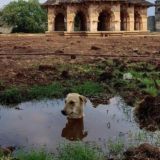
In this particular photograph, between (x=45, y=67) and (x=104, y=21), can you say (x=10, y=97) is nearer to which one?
(x=45, y=67)

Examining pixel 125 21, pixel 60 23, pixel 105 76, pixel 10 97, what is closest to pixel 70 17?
pixel 60 23

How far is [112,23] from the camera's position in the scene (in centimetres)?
4853

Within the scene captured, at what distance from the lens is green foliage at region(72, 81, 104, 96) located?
13.1 metres

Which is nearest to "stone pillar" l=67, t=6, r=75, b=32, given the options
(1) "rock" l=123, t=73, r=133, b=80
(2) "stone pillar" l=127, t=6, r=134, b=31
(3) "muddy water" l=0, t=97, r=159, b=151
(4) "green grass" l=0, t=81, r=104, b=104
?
(2) "stone pillar" l=127, t=6, r=134, b=31

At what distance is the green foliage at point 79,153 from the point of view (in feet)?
24.8

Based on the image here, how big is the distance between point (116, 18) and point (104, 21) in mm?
3340

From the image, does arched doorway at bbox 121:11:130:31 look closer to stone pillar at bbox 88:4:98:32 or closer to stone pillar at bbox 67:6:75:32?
stone pillar at bbox 88:4:98:32

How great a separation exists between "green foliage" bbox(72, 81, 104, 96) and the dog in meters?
2.49

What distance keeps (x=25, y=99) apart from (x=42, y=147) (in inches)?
165

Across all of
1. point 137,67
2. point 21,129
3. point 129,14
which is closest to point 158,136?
point 21,129

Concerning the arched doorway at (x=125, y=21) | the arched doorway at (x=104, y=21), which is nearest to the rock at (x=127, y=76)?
the arched doorway at (x=104, y=21)

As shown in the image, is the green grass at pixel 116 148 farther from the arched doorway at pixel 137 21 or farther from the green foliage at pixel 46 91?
the arched doorway at pixel 137 21

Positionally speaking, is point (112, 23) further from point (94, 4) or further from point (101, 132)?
point (101, 132)

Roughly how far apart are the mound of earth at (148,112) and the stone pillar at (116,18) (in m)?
37.5
